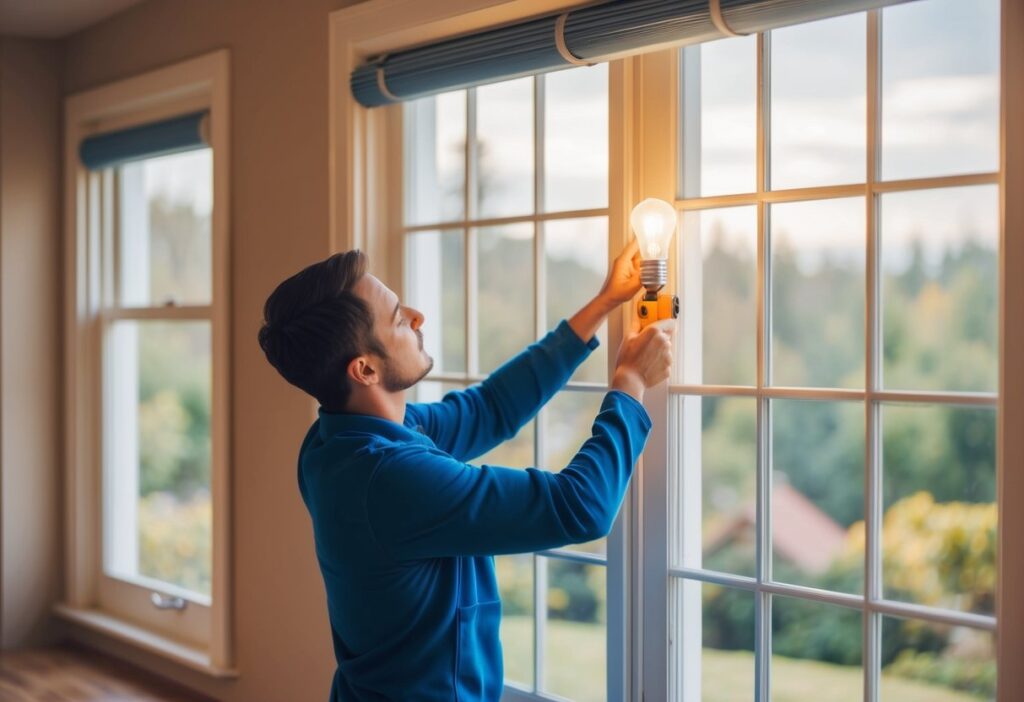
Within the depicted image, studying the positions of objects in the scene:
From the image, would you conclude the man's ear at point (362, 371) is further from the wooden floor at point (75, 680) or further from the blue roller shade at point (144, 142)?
the wooden floor at point (75, 680)

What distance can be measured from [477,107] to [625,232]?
616 mm

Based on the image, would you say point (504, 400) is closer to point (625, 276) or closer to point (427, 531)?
point (625, 276)

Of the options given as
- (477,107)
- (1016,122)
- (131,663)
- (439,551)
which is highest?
(477,107)

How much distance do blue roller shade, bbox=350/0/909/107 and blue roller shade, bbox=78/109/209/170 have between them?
85 cm

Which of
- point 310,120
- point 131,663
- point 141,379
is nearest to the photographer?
point 310,120

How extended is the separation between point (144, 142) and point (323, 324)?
6.36ft

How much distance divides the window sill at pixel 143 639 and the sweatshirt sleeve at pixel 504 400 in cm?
145

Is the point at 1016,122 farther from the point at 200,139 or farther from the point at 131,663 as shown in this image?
the point at 131,663

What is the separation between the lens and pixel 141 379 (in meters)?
4.00

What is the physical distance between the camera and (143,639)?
3.26 meters

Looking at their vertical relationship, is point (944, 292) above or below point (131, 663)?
above

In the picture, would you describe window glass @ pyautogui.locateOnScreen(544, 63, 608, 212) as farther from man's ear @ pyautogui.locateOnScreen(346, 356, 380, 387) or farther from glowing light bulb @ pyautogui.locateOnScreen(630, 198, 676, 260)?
man's ear @ pyautogui.locateOnScreen(346, 356, 380, 387)

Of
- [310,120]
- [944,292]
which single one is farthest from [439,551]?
[944,292]

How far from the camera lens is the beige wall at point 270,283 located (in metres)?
2.64
